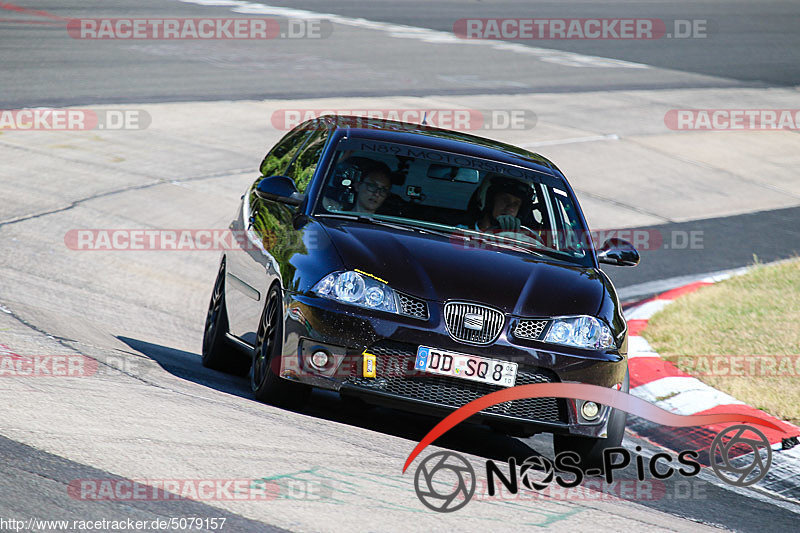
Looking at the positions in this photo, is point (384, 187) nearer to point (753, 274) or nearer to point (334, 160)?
point (334, 160)

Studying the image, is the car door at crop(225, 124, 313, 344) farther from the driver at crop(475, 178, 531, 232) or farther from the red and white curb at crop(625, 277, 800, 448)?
the red and white curb at crop(625, 277, 800, 448)

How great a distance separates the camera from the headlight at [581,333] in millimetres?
5906

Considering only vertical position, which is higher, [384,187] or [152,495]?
[384,187]

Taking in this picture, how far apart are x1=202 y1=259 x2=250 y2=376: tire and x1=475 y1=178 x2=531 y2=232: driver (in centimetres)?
177

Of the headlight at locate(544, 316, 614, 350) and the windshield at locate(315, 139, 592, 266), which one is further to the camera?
the windshield at locate(315, 139, 592, 266)

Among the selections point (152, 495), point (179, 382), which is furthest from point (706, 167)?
point (152, 495)

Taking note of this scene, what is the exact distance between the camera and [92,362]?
6266 millimetres

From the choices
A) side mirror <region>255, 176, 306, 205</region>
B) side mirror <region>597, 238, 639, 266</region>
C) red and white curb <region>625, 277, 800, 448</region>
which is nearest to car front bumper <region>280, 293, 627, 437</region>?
side mirror <region>255, 176, 306, 205</region>

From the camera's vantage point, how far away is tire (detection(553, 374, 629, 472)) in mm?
6160

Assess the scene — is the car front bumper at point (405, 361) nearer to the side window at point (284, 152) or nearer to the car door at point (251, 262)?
the car door at point (251, 262)

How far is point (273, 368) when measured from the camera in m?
5.95

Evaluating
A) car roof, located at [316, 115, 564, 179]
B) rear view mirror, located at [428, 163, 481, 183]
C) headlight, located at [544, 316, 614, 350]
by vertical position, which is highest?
car roof, located at [316, 115, 564, 179]

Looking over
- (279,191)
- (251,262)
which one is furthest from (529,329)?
(251,262)

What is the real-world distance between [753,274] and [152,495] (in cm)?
898
